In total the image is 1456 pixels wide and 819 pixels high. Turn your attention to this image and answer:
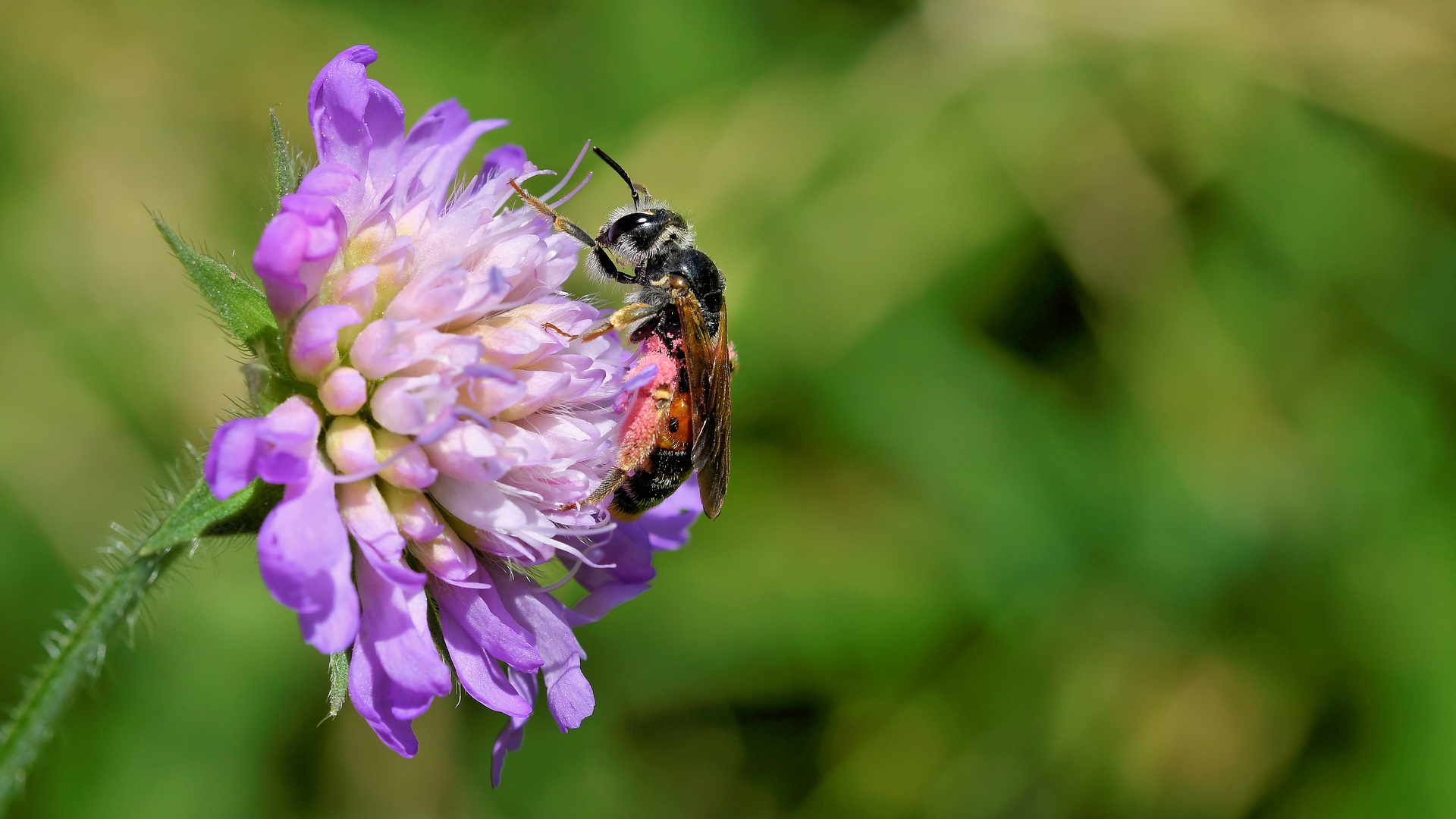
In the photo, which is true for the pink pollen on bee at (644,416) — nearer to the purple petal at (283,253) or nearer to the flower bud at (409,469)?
the flower bud at (409,469)

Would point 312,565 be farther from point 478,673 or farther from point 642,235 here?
point 642,235

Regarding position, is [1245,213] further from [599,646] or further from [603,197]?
[599,646]

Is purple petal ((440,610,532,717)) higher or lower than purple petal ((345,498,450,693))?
lower

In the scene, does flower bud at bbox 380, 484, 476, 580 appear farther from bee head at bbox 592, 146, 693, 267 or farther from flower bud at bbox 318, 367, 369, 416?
bee head at bbox 592, 146, 693, 267

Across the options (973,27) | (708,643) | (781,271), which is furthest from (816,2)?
(708,643)

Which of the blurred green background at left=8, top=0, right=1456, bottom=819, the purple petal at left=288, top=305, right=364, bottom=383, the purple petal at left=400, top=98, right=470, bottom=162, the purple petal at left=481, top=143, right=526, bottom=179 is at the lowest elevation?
the blurred green background at left=8, top=0, right=1456, bottom=819

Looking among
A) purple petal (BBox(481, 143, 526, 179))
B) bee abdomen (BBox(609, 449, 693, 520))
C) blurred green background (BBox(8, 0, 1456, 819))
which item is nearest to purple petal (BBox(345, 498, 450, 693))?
bee abdomen (BBox(609, 449, 693, 520))
